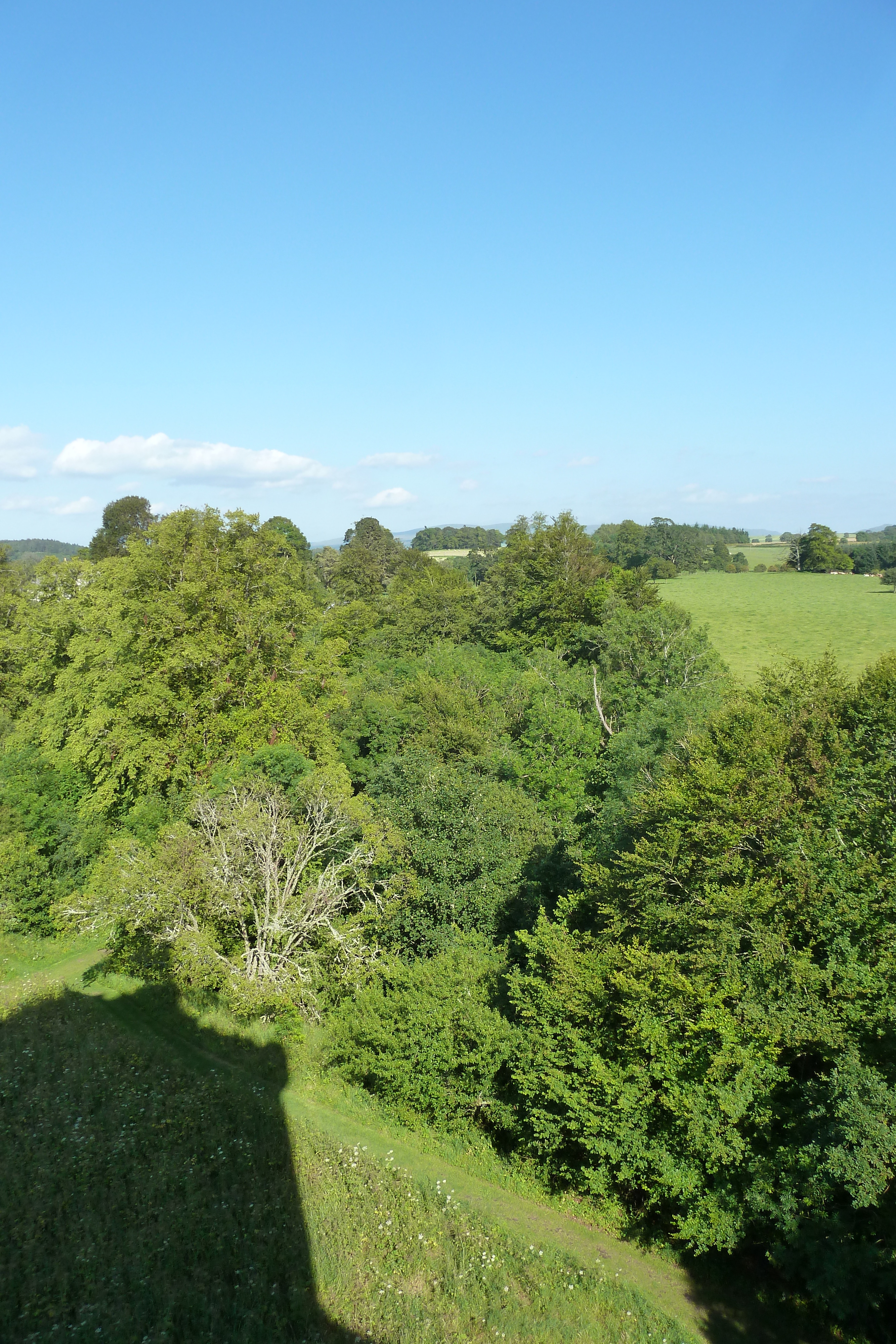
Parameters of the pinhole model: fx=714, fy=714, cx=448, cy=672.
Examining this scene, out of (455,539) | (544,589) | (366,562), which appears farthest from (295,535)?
(455,539)

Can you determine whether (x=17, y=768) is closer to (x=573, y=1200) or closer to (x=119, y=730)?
(x=119, y=730)

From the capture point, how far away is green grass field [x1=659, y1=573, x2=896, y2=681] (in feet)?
150

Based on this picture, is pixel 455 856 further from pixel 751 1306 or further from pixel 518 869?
pixel 751 1306

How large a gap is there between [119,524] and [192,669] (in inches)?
1586

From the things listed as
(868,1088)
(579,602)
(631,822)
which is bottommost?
(868,1088)

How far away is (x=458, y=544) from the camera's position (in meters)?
157

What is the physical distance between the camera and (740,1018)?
1150 centimetres

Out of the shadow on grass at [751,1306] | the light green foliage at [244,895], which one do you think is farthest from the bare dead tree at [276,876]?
the shadow on grass at [751,1306]

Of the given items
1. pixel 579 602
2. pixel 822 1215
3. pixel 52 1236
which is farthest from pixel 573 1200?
pixel 579 602

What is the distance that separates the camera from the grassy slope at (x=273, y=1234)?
10.1 meters

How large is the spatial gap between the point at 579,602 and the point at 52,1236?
3959cm

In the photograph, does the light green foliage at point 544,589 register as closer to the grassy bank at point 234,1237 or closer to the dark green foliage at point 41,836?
the dark green foliage at point 41,836

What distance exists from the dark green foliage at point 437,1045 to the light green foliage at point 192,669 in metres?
11.9

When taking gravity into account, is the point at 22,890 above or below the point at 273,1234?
above
